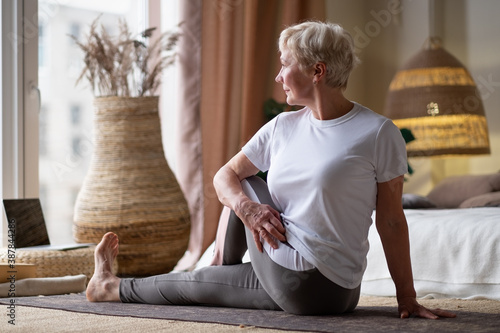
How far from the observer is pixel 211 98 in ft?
13.1

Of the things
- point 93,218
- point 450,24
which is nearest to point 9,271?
point 93,218

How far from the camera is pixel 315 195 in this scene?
1.72 meters

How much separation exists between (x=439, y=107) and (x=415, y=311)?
285cm

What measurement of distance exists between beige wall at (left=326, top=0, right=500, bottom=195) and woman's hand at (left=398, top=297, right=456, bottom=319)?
2784 mm

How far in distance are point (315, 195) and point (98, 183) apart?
1.82 m

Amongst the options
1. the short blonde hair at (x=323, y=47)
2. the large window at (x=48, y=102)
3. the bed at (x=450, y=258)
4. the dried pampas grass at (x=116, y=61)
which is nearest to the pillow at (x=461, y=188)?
the bed at (x=450, y=258)

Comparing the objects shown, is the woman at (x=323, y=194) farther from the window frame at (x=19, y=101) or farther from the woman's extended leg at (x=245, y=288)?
the window frame at (x=19, y=101)

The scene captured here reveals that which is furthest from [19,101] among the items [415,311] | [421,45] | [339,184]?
[421,45]

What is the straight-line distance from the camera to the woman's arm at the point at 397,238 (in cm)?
173

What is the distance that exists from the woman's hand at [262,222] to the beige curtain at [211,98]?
2.07m

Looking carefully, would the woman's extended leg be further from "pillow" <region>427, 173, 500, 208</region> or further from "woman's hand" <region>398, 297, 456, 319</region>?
"pillow" <region>427, 173, 500, 208</region>

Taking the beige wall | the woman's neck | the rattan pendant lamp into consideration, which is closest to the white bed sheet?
the woman's neck

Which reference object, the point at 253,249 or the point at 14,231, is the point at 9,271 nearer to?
the point at 14,231

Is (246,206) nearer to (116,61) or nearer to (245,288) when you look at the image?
(245,288)
